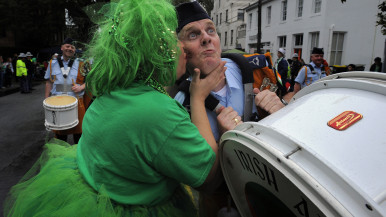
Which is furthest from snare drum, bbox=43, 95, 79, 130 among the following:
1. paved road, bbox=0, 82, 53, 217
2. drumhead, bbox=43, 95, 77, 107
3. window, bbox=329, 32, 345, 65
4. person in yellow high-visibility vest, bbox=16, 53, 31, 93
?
window, bbox=329, 32, 345, 65

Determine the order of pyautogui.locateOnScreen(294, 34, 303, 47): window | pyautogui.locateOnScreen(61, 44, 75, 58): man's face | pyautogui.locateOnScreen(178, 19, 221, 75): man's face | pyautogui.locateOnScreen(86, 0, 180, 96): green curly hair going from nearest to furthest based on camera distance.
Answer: pyautogui.locateOnScreen(86, 0, 180, 96): green curly hair < pyautogui.locateOnScreen(178, 19, 221, 75): man's face < pyautogui.locateOnScreen(61, 44, 75, 58): man's face < pyautogui.locateOnScreen(294, 34, 303, 47): window

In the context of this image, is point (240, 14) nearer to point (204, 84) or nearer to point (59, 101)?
point (59, 101)

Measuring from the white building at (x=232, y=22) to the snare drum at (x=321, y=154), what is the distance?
112ft

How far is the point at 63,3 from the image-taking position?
23.7m

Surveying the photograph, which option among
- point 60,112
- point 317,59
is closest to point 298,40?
point 317,59

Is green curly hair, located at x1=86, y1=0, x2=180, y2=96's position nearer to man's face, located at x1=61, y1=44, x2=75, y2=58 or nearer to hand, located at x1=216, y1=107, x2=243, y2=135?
hand, located at x1=216, y1=107, x2=243, y2=135

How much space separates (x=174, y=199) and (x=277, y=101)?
2.52 feet

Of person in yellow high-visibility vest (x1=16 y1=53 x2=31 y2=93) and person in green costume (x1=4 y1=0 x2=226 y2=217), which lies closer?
person in green costume (x1=4 y1=0 x2=226 y2=217)

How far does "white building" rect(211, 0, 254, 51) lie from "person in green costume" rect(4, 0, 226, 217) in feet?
112

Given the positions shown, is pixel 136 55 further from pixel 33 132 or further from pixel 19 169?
pixel 33 132

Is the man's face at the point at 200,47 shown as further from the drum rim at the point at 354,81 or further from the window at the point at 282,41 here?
the window at the point at 282,41

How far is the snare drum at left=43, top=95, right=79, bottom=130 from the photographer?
3947 millimetres

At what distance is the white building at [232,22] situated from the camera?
3563 cm

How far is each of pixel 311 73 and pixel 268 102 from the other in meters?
5.17
